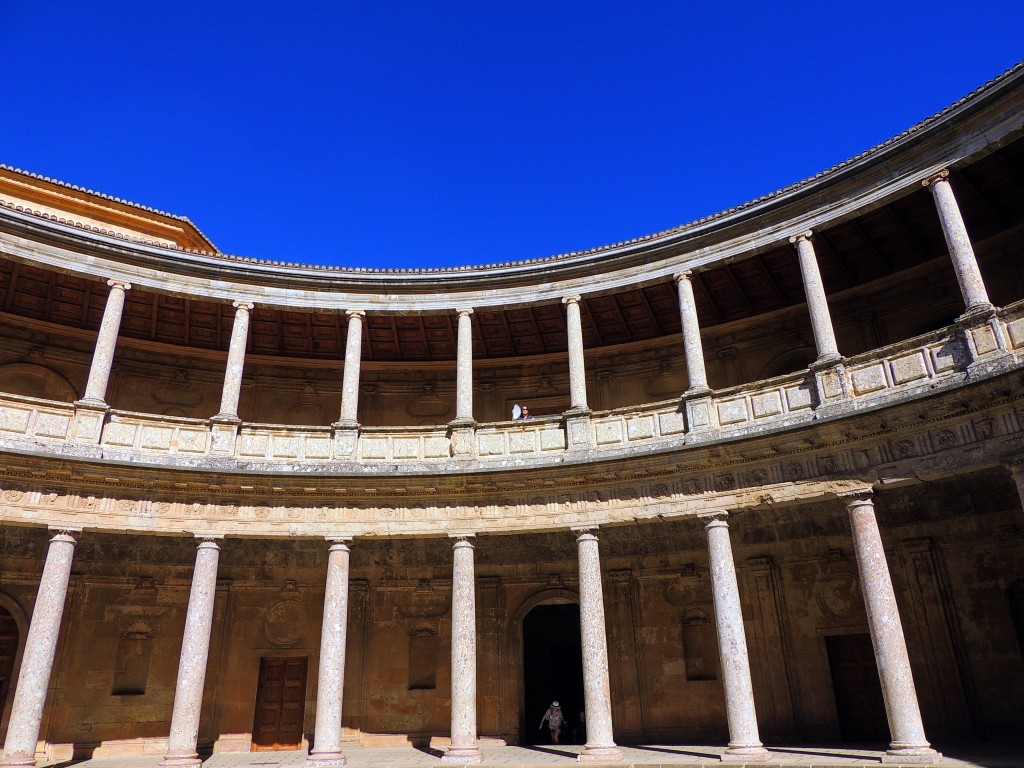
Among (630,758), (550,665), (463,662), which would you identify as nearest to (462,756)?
(463,662)

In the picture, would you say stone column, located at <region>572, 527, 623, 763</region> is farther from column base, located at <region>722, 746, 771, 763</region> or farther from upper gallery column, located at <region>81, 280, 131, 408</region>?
upper gallery column, located at <region>81, 280, 131, 408</region>

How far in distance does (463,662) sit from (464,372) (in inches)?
215

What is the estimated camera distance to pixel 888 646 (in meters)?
10.8

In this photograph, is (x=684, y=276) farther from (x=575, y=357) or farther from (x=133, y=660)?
(x=133, y=660)

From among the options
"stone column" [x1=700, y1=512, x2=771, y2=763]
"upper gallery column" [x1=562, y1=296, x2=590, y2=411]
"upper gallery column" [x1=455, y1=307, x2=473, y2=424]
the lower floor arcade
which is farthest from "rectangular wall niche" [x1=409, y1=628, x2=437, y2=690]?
"stone column" [x1=700, y1=512, x2=771, y2=763]

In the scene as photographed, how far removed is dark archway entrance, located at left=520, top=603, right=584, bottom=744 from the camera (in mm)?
16438

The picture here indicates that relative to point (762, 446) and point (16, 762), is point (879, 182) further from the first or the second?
point (16, 762)

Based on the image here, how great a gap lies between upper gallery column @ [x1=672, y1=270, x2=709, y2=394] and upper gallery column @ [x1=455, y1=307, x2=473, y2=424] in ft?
13.8

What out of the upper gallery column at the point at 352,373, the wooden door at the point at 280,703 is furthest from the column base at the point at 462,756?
the upper gallery column at the point at 352,373

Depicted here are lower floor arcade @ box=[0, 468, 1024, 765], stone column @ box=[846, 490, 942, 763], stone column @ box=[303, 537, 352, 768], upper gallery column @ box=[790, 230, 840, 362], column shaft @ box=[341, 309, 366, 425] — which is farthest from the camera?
column shaft @ box=[341, 309, 366, 425]

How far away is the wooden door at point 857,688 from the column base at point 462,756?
7.04m

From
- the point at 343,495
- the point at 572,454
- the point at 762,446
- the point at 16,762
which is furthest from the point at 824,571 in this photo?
the point at 16,762

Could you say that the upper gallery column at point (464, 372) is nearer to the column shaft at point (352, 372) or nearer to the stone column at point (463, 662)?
the column shaft at point (352, 372)

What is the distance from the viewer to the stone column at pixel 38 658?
11.3 m
